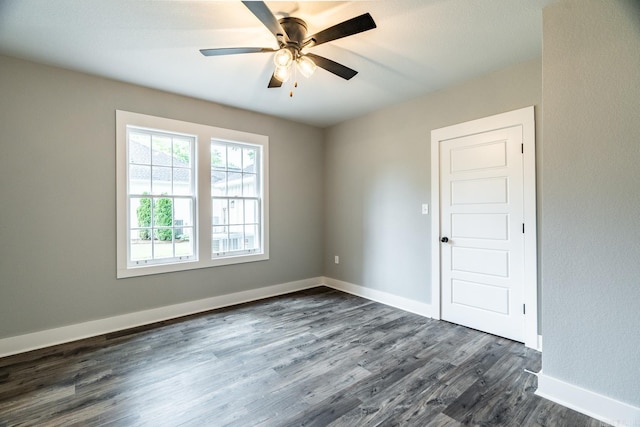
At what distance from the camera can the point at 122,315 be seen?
3.04m

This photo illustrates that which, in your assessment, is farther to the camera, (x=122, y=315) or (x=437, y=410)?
(x=122, y=315)

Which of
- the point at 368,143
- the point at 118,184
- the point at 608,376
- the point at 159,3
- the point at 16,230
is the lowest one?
the point at 608,376

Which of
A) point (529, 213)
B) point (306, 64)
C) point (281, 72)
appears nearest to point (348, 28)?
point (306, 64)

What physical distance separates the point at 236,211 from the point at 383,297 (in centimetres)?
235

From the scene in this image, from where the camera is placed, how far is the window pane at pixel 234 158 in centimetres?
390

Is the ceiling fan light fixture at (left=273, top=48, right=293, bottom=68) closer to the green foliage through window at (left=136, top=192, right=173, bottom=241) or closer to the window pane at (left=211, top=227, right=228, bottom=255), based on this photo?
the green foliage through window at (left=136, top=192, right=173, bottom=241)

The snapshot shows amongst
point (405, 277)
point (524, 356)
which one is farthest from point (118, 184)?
point (524, 356)

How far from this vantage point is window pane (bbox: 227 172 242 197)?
3.89 meters

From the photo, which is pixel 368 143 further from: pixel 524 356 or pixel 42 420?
pixel 42 420

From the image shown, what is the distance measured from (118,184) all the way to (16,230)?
88 cm

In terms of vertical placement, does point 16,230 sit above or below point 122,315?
above

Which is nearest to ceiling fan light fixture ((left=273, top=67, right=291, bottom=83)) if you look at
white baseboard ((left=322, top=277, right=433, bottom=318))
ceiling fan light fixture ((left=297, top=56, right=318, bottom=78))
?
ceiling fan light fixture ((left=297, top=56, right=318, bottom=78))

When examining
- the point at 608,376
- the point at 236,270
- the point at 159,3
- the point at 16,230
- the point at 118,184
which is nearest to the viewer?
the point at 608,376

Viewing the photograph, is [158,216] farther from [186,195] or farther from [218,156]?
[218,156]
